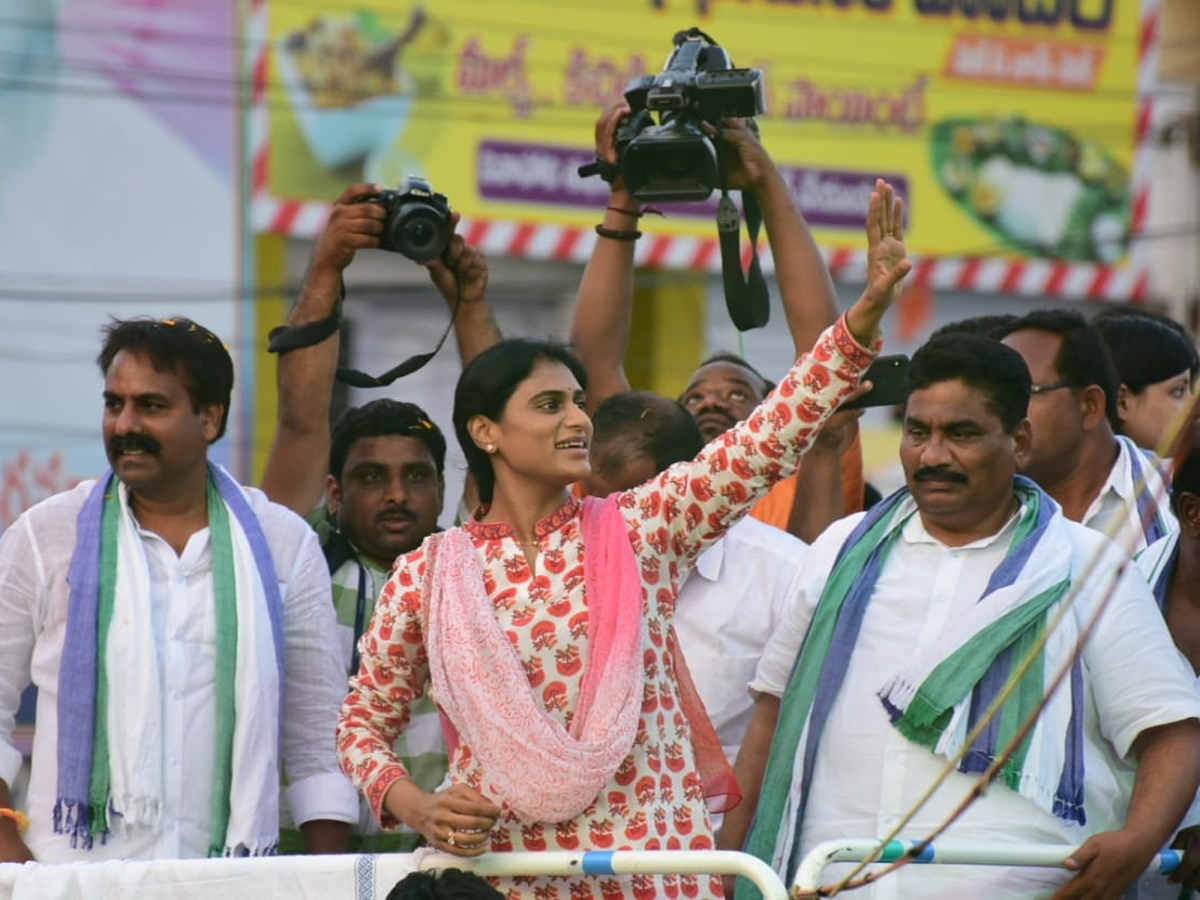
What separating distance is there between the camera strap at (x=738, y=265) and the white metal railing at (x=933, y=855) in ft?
5.12

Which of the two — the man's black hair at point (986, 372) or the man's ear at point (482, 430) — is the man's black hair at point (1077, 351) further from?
the man's ear at point (482, 430)

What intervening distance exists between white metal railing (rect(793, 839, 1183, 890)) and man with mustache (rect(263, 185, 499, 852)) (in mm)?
1736

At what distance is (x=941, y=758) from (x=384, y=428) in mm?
1859

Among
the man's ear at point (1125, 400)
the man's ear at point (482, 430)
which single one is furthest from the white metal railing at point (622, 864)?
the man's ear at point (1125, 400)

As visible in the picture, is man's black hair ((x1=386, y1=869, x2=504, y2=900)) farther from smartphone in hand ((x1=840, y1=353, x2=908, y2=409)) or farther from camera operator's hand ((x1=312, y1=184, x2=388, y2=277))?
camera operator's hand ((x1=312, y1=184, x2=388, y2=277))

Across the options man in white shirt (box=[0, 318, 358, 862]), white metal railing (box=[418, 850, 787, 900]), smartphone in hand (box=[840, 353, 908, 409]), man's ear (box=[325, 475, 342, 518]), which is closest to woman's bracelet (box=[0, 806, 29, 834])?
man in white shirt (box=[0, 318, 358, 862])

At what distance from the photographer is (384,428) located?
537 centimetres

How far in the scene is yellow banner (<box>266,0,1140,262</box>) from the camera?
513 inches

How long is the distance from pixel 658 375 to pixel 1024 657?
1042cm

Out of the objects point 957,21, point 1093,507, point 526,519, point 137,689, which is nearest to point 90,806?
point 137,689

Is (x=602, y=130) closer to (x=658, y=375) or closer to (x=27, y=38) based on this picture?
(x=27, y=38)

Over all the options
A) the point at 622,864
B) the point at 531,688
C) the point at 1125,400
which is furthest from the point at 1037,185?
the point at 622,864

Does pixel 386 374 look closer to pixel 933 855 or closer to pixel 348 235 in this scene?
pixel 348 235

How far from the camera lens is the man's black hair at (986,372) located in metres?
4.30
